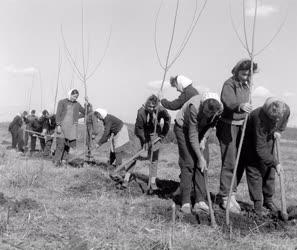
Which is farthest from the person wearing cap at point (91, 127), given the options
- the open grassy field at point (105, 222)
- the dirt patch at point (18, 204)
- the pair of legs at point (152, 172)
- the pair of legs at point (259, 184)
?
the pair of legs at point (259, 184)

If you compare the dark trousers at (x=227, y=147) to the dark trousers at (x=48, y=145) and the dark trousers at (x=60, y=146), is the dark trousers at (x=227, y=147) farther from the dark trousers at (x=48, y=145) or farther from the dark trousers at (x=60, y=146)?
the dark trousers at (x=48, y=145)

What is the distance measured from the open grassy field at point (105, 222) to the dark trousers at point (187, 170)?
27 centimetres

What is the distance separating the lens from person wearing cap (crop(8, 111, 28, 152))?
15.4 metres

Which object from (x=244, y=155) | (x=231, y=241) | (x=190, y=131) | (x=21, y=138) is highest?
(x=190, y=131)

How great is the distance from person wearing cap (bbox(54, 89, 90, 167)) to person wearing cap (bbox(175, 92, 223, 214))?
4454 mm

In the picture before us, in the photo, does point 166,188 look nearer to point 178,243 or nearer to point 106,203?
point 106,203

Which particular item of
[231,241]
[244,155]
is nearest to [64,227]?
[231,241]

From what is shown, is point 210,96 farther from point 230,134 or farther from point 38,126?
point 38,126

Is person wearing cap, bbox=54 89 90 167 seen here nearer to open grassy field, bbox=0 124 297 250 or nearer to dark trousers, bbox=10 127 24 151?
open grassy field, bbox=0 124 297 250

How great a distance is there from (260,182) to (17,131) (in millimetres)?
11428

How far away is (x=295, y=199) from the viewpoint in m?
7.17

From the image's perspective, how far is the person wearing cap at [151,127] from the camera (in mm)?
7340

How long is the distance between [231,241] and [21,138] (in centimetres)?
1205

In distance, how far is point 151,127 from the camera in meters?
7.59
